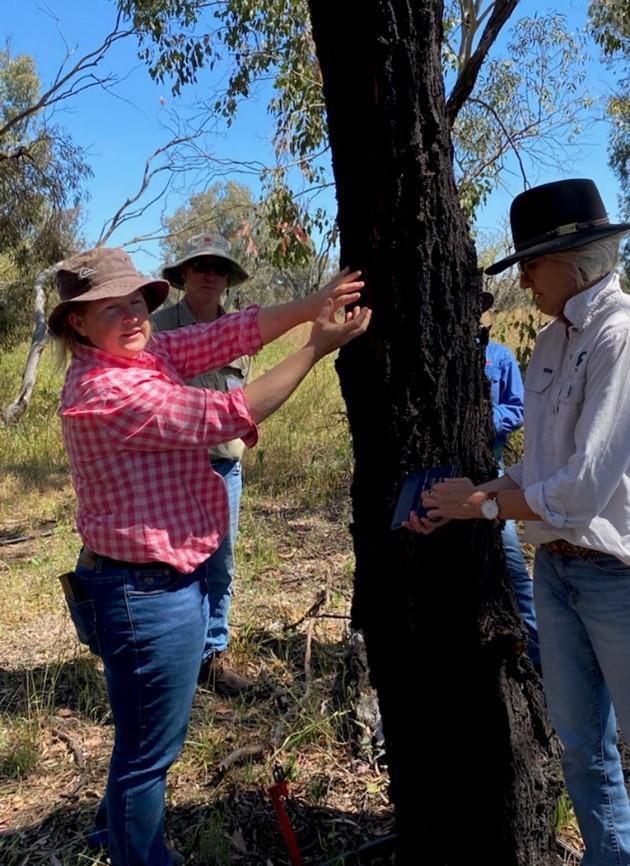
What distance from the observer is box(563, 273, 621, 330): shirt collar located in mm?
1836

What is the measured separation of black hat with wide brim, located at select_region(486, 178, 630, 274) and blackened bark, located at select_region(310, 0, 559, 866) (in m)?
0.16

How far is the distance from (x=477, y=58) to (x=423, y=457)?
5.58ft

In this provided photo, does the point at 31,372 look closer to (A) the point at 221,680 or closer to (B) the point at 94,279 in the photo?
(A) the point at 221,680

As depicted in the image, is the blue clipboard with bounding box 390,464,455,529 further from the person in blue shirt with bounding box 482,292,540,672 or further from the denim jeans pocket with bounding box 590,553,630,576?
the person in blue shirt with bounding box 482,292,540,672

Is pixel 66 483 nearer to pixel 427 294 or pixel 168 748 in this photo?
pixel 168 748

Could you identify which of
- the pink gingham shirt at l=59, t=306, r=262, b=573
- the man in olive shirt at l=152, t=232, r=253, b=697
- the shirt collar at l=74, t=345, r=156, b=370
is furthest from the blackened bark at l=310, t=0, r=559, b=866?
the man in olive shirt at l=152, t=232, r=253, b=697

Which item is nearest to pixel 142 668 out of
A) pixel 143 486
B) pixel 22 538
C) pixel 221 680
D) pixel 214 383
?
pixel 143 486

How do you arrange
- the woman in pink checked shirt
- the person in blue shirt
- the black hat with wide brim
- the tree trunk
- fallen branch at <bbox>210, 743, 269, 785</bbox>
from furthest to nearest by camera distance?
the tree trunk
the person in blue shirt
fallen branch at <bbox>210, 743, 269, 785</bbox>
the woman in pink checked shirt
the black hat with wide brim

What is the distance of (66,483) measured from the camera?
303 inches

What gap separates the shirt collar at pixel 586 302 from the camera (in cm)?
184

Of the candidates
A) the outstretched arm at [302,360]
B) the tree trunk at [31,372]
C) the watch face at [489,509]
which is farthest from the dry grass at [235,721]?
the tree trunk at [31,372]

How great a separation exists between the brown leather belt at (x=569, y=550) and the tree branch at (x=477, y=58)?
1.39 metres

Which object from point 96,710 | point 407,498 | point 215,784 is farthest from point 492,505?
point 96,710

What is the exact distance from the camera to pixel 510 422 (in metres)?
4.04
